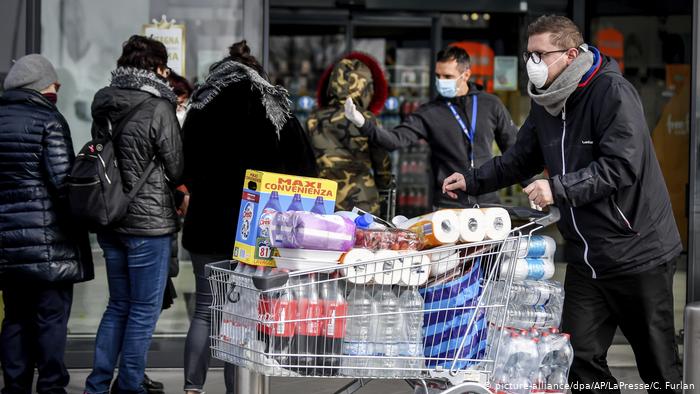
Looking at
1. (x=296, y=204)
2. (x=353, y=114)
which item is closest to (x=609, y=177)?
(x=296, y=204)

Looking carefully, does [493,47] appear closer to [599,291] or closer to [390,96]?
[390,96]

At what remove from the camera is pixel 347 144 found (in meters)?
6.91

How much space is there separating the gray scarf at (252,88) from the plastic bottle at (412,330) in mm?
1820

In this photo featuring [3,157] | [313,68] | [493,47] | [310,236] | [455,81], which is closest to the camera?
[310,236]

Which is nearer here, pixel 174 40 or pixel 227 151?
pixel 227 151

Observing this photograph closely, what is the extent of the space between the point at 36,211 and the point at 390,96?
7082 mm

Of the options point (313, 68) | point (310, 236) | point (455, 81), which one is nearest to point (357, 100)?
point (455, 81)

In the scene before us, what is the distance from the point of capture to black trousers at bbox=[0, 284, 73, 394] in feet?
19.6

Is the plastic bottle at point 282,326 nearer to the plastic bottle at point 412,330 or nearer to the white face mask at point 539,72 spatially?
the plastic bottle at point 412,330

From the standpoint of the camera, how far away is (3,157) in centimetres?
580

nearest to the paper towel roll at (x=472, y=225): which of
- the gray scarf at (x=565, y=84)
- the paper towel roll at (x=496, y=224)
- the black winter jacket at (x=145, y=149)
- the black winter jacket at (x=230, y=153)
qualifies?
the paper towel roll at (x=496, y=224)

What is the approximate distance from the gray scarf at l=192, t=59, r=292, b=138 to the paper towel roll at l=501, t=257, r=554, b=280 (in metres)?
1.74

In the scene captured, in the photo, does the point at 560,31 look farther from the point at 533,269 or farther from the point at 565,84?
the point at 533,269

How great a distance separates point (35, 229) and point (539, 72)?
2.86 metres
